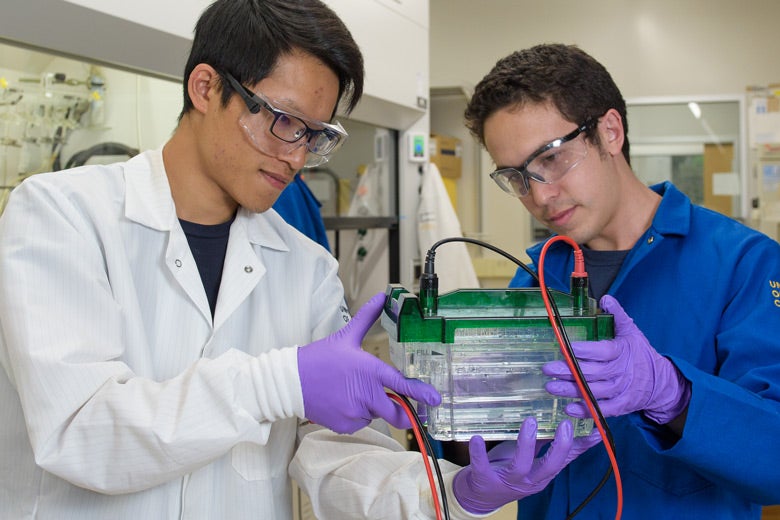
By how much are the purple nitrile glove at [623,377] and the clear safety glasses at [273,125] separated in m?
0.58

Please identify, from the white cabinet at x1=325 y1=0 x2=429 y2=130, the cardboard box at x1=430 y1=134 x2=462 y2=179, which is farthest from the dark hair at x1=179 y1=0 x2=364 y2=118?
the cardboard box at x1=430 y1=134 x2=462 y2=179

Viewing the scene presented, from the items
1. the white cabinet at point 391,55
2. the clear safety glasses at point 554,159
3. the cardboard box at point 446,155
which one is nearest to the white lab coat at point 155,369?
the clear safety glasses at point 554,159

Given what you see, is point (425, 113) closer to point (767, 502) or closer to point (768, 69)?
point (767, 502)

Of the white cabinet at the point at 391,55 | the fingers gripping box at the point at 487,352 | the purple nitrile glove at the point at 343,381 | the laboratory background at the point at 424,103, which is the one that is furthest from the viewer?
the white cabinet at the point at 391,55

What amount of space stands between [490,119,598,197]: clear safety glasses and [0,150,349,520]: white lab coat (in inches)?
17.8

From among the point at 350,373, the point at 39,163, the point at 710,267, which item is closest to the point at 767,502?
the point at 710,267

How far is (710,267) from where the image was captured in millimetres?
1193

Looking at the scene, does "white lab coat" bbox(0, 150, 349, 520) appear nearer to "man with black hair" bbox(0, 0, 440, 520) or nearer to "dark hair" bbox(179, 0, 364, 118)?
"man with black hair" bbox(0, 0, 440, 520)

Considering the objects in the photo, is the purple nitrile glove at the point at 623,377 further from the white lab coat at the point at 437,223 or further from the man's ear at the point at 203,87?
the white lab coat at the point at 437,223

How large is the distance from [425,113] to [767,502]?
2314 millimetres

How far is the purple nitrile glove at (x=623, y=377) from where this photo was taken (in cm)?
90

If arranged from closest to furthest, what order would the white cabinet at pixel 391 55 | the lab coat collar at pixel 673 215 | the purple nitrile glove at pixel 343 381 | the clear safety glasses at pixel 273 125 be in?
1. the purple nitrile glove at pixel 343 381
2. the clear safety glasses at pixel 273 125
3. the lab coat collar at pixel 673 215
4. the white cabinet at pixel 391 55

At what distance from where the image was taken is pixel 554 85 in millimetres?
1335

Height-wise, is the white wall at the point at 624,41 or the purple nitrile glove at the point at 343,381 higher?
the white wall at the point at 624,41
